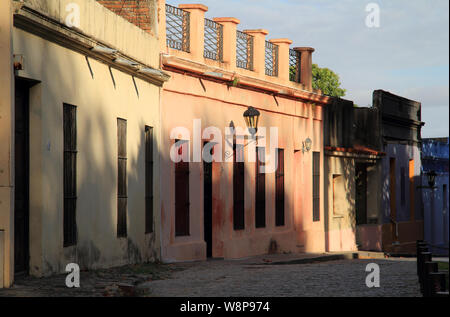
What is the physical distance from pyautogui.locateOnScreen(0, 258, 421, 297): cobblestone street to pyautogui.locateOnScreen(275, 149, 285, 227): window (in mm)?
7071

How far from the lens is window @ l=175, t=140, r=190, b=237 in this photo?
17422 millimetres

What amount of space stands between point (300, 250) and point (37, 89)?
13.1 metres

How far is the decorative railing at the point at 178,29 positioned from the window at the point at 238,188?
2.87 metres

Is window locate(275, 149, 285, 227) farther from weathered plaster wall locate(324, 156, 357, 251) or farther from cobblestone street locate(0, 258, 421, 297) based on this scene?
cobblestone street locate(0, 258, 421, 297)

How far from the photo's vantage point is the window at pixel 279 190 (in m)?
22.0

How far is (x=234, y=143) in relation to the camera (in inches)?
766

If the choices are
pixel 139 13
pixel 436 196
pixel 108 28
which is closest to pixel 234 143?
pixel 139 13

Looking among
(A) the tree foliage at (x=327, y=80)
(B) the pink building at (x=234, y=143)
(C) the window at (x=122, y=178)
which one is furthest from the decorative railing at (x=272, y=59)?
(A) the tree foliage at (x=327, y=80)

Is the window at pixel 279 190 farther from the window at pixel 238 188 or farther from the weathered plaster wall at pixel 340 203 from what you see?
the weathered plaster wall at pixel 340 203

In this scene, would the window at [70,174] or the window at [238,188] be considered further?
the window at [238,188]

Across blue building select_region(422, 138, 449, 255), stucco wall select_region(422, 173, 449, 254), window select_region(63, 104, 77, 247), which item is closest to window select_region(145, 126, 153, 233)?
window select_region(63, 104, 77, 247)
